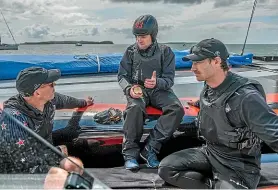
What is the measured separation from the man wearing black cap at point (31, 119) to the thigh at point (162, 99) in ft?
2.40

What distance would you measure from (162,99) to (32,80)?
1.26 metres

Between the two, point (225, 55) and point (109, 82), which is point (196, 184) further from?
point (109, 82)

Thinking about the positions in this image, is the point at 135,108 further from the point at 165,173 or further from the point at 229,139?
the point at 229,139

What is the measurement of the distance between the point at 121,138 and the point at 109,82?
142 centimetres

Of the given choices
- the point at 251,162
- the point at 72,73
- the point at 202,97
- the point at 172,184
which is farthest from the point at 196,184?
the point at 72,73

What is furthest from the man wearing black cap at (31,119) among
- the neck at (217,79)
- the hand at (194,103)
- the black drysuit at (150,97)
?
the neck at (217,79)

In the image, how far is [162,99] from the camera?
3656mm

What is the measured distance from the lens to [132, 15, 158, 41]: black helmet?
3.57m

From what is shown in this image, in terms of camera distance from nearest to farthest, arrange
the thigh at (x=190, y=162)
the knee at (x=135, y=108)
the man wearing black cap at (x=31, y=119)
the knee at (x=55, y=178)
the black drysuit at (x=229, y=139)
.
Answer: the knee at (x=55, y=178) → the man wearing black cap at (x=31, y=119) → the black drysuit at (x=229, y=139) → the thigh at (x=190, y=162) → the knee at (x=135, y=108)

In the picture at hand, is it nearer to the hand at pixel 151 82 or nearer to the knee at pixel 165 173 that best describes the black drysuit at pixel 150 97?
the hand at pixel 151 82

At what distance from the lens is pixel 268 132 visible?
2477 mm

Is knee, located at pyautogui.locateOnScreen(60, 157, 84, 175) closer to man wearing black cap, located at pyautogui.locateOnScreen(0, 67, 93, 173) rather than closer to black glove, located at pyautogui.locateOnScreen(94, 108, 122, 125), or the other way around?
man wearing black cap, located at pyautogui.locateOnScreen(0, 67, 93, 173)

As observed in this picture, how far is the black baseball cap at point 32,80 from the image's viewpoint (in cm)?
299

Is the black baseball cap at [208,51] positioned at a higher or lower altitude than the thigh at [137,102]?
higher
